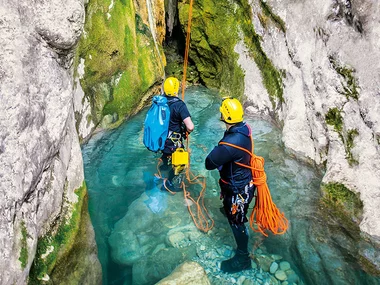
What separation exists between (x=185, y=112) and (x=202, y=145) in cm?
319

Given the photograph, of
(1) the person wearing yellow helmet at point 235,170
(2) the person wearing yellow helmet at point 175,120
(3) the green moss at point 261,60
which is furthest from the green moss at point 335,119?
(2) the person wearing yellow helmet at point 175,120

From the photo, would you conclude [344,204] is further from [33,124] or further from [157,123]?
[33,124]

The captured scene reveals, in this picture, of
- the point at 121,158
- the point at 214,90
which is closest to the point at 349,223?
the point at 121,158

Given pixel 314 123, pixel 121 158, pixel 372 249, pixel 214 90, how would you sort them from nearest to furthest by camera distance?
pixel 372 249, pixel 314 123, pixel 121 158, pixel 214 90

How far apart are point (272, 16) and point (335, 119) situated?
4.12 m

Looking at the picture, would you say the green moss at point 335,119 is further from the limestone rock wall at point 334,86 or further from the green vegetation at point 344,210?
the green vegetation at point 344,210

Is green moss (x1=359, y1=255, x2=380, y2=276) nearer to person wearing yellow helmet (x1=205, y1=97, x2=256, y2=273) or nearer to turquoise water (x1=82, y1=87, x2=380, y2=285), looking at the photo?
turquoise water (x1=82, y1=87, x2=380, y2=285)

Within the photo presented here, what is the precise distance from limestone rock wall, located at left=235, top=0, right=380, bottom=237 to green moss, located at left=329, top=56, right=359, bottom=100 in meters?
0.02

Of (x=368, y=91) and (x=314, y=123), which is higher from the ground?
(x=368, y=91)

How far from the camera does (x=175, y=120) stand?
716 cm

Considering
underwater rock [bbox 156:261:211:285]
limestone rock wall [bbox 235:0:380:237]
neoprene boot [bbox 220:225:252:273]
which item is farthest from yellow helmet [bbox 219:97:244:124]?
limestone rock wall [bbox 235:0:380:237]

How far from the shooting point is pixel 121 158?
922 centimetres

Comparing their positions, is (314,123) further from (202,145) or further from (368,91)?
(202,145)

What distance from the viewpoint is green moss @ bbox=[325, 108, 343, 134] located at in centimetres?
713
